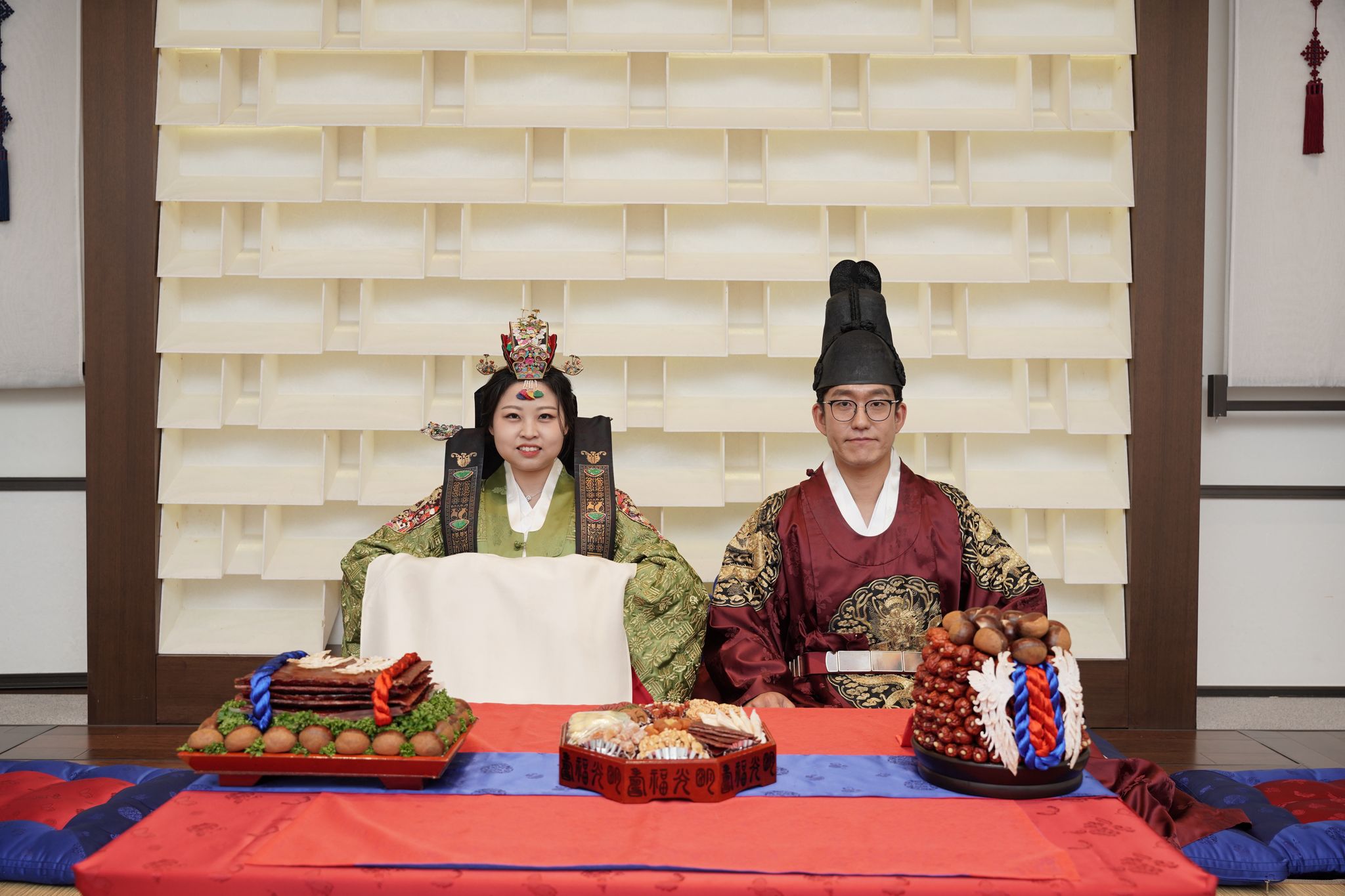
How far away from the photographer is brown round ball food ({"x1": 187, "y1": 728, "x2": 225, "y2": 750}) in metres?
1.62

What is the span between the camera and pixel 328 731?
1.66 m

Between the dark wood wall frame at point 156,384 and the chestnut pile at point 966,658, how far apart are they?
244 cm

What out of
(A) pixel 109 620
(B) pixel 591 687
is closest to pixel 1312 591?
(B) pixel 591 687

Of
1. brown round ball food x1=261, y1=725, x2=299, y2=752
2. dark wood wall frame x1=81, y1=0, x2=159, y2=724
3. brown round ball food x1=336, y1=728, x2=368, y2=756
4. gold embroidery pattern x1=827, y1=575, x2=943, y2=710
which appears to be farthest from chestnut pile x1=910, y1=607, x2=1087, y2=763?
dark wood wall frame x1=81, y1=0, x2=159, y2=724

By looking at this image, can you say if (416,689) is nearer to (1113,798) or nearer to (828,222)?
(1113,798)

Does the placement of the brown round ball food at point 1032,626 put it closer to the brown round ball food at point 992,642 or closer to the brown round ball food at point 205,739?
the brown round ball food at point 992,642

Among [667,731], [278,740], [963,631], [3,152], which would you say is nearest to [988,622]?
[963,631]

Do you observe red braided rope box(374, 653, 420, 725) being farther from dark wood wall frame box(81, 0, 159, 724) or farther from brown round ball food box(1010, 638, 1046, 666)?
dark wood wall frame box(81, 0, 159, 724)

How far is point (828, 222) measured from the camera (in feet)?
12.7

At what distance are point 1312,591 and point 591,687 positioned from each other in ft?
9.59

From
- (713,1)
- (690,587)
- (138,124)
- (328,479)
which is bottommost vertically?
(690,587)

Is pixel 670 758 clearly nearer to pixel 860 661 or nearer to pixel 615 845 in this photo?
pixel 615 845

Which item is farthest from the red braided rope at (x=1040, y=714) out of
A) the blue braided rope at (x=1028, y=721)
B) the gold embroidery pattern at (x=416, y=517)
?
the gold embroidery pattern at (x=416, y=517)

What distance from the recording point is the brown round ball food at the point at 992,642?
157cm
